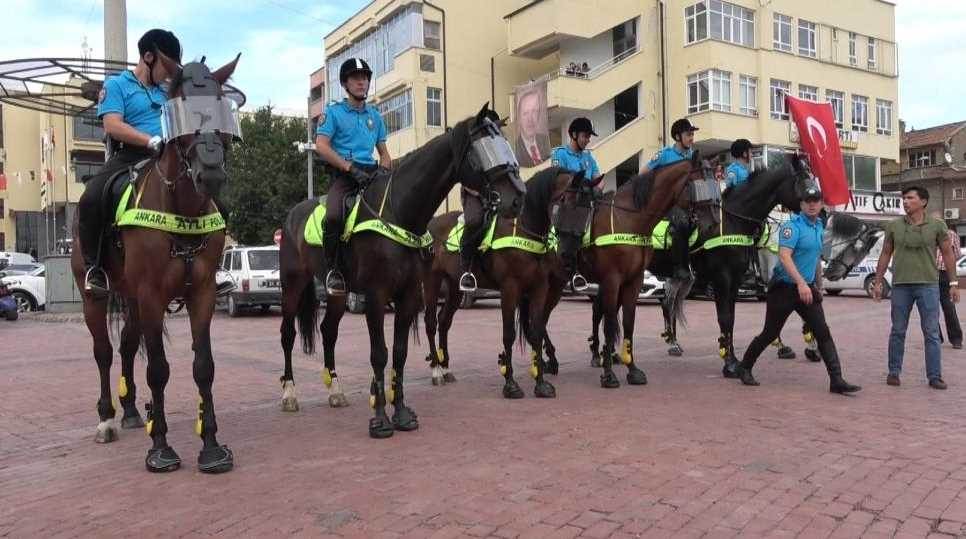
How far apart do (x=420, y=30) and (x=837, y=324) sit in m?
25.8

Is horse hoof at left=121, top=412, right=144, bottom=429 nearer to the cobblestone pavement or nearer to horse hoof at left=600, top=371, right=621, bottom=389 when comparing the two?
the cobblestone pavement

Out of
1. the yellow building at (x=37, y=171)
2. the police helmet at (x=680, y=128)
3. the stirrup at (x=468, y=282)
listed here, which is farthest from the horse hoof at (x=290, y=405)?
the yellow building at (x=37, y=171)

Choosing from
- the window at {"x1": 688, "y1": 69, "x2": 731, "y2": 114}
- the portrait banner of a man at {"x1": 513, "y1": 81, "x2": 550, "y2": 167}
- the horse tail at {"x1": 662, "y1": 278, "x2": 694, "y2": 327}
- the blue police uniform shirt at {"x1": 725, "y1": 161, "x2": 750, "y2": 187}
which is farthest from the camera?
the window at {"x1": 688, "y1": 69, "x2": 731, "y2": 114}

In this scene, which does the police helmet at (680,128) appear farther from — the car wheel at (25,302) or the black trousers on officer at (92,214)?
the car wheel at (25,302)

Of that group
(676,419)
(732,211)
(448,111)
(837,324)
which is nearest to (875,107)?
(448,111)

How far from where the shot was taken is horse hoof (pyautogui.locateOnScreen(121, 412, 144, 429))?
661cm

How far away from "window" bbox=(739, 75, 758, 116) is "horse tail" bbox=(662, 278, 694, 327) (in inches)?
1030

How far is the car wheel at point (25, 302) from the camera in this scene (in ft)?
78.1

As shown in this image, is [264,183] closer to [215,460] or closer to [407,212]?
[407,212]

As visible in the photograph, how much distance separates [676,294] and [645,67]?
26.5 meters

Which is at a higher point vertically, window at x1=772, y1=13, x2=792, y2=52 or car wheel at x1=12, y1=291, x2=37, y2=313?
window at x1=772, y1=13, x2=792, y2=52

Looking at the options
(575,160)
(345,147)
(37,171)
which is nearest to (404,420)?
(345,147)

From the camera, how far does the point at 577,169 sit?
907 centimetres

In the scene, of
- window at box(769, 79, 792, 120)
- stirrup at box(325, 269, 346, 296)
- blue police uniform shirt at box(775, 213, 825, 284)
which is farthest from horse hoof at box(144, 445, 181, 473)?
window at box(769, 79, 792, 120)
